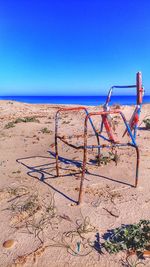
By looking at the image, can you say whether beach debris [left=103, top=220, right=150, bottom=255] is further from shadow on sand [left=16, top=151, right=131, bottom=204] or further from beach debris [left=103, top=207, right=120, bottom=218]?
shadow on sand [left=16, top=151, right=131, bottom=204]

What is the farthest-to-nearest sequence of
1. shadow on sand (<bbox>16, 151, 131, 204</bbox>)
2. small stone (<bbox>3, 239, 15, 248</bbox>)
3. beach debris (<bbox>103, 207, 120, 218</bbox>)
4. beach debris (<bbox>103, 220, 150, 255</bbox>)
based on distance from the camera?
shadow on sand (<bbox>16, 151, 131, 204</bbox>)
beach debris (<bbox>103, 207, 120, 218</bbox>)
small stone (<bbox>3, 239, 15, 248</bbox>)
beach debris (<bbox>103, 220, 150, 255</bbox>)

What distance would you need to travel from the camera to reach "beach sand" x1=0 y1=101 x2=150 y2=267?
317 centimetres

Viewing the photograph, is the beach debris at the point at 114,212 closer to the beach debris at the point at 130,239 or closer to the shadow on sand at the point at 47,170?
the beach debris at the point at 130,239

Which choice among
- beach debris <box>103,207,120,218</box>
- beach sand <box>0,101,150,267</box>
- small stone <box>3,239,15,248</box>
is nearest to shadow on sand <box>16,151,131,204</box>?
beach sand <box>0,101,150,267</box>

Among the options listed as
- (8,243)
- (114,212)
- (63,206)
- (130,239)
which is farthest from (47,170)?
(130,239)

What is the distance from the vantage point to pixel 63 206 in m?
4.25

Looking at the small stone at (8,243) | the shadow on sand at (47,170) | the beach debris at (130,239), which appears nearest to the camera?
the beach debris at (130,239)

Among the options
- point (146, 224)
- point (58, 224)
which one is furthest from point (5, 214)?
point (146, 224)

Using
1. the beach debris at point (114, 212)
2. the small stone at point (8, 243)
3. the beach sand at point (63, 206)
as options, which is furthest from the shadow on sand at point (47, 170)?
the small stone at point (8, 243)

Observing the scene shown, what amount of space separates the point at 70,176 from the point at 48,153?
1874mm

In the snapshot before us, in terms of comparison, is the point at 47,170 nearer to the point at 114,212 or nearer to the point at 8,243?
the point at 114,212

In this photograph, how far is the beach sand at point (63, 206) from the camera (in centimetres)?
317

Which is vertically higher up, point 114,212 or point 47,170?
point 47,170

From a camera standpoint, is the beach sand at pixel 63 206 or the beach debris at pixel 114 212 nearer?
the beach sand at pixel 63 206
